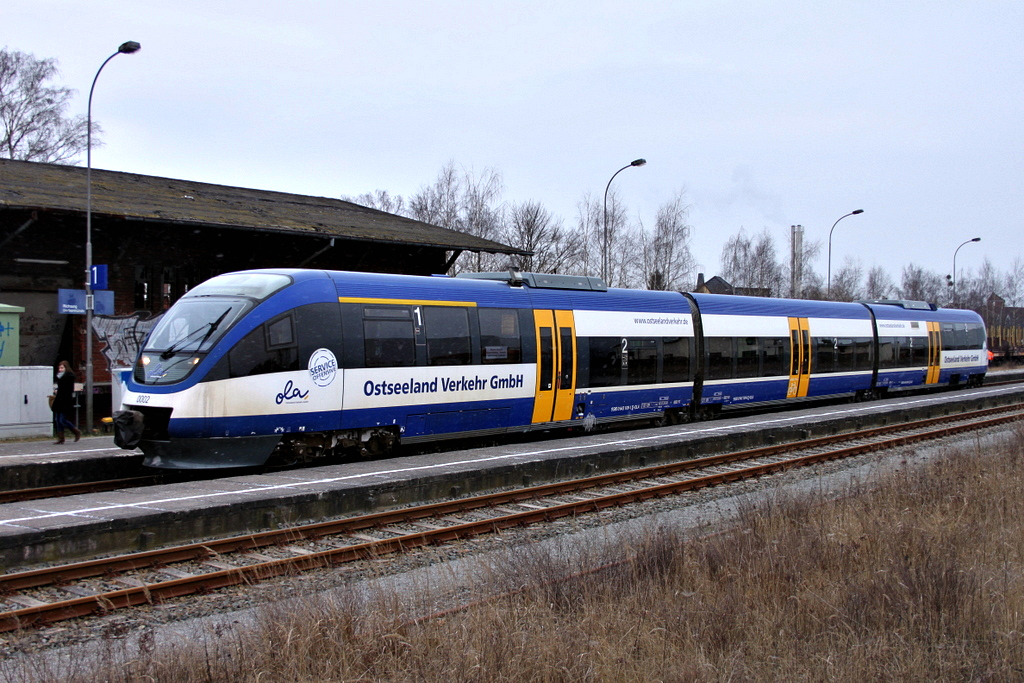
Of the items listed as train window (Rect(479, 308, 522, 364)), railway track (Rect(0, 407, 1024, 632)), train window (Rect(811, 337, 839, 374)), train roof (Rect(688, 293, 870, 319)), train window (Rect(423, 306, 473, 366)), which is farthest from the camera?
train window (Rect(811, 337, 839, 374))

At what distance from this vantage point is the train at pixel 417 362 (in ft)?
40.7

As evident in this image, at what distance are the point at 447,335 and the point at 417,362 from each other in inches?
33.2

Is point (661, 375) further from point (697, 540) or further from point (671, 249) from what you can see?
point (671, 249)

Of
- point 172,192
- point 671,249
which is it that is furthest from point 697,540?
point 671,249

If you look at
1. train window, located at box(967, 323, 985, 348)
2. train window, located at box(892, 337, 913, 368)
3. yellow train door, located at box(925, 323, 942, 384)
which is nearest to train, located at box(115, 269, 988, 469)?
train window, located at box(892, 337, 913, 368)

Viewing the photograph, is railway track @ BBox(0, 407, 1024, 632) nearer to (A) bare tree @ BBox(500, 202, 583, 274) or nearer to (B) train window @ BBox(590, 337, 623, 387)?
(B) train window @ BBox(590, 337, 623, 387)

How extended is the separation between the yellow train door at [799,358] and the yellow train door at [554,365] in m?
8.90

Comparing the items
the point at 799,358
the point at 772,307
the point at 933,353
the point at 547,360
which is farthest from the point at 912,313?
the point at 547,360

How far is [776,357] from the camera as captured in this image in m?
23.2

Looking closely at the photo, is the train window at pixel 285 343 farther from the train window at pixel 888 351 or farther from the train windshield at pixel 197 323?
the train window at pixel 888 351

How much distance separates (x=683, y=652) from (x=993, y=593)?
104 inches

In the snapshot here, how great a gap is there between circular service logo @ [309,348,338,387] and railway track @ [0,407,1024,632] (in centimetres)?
333

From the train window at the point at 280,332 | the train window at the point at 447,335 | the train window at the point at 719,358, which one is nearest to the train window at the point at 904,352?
the train window at the point at 719,358

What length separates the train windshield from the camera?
1241 cm
